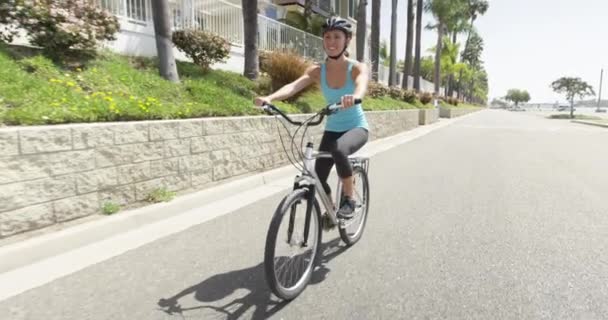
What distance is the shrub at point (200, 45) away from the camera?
10211 mm

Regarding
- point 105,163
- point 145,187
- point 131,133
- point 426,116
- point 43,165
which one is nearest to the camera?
point 43,165

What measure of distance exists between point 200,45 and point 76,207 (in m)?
6.80

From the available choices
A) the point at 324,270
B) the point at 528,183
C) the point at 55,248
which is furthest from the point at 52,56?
the point at 528,183

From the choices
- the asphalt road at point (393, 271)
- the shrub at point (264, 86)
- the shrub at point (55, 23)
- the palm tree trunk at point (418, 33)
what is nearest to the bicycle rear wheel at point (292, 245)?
the asphalt road at point (393, 271)

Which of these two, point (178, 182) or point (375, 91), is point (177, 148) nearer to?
point (178, 182)

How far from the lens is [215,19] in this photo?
43.6 feet

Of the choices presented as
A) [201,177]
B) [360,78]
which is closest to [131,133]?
[201,177]

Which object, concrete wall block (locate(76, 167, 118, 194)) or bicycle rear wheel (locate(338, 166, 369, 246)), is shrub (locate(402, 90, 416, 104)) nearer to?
bicycle rear wheel (locate(338, 166, 369, 246))

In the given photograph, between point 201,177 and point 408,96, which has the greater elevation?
point 408,96

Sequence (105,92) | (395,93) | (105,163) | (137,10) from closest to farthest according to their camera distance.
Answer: (105,163)
(105,92)
(137,10)
(395,93)

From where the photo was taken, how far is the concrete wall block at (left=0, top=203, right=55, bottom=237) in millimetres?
3811

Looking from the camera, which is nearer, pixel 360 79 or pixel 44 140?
pixel 360 79

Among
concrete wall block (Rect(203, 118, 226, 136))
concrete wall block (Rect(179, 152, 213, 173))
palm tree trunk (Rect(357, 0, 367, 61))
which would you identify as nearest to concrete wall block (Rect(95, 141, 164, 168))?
concrete wall block (Rect(179, 152, 213, 173))

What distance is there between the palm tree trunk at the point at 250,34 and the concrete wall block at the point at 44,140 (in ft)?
23.2
